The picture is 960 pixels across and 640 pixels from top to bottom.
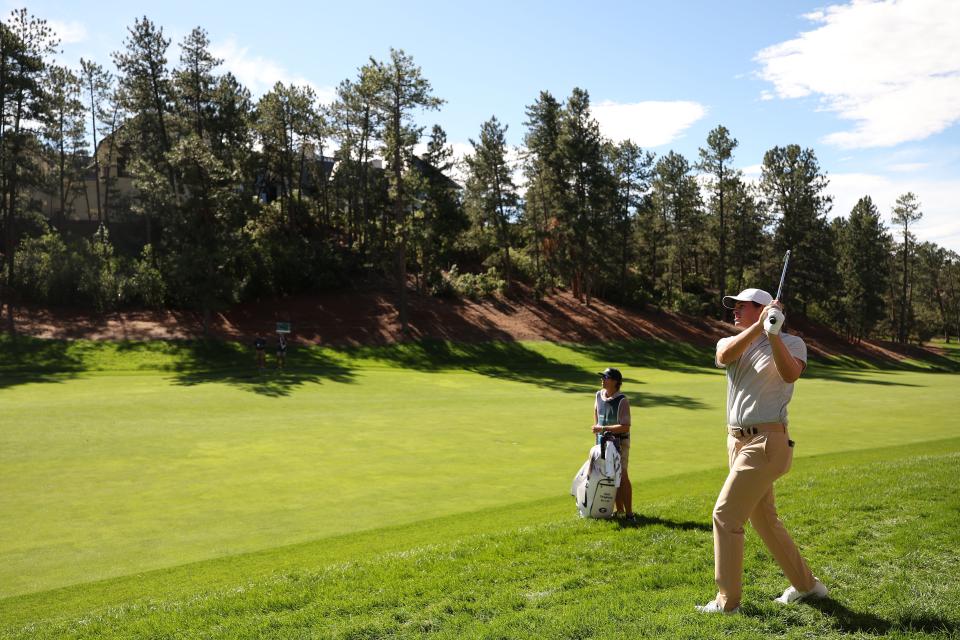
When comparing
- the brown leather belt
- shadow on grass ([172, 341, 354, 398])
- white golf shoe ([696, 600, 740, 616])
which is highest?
the brown leather belt

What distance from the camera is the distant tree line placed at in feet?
140

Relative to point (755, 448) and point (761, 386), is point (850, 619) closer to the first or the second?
point (755, 448)

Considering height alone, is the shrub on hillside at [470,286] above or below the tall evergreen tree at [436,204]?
below

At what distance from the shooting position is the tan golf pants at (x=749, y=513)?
5.73 meters

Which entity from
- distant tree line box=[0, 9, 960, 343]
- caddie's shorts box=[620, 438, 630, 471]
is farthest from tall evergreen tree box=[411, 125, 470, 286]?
caddie's shorts box=[620, 438, 630, 471]

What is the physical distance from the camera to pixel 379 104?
45531mm

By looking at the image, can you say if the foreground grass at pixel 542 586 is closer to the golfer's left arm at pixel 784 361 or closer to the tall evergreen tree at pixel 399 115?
the golfer's left arm at pixel 784 361

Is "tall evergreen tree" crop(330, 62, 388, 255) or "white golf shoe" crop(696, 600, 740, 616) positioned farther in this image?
"tall evergreen tree" crop(330, 62, 388, 255)

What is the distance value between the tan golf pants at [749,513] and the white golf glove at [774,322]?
977 mm

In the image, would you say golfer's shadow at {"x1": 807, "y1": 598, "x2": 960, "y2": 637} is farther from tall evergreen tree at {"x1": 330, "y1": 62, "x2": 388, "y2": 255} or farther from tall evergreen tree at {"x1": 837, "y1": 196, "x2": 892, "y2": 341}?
tall evergreen tree at {"x1": 837, "y1": 196, "x2": 892, "y2": 341}

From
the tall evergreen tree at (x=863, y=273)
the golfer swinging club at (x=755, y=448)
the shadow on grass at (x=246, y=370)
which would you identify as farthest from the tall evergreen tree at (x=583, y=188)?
the golfer swinging club at (x=755, y=448)

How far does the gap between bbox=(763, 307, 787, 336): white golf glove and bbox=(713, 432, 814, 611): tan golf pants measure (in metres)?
0.98

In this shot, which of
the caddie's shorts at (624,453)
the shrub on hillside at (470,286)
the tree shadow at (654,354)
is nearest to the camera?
the caddie's shorts at (624,453)

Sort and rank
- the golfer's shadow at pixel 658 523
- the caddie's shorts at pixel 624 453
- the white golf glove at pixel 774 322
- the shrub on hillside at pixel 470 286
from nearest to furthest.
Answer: the white golf glove at pixel 774 322
the golfer's shadow at pixel 658 523
the caddie's shorts at pixel 624 453
the shrub on hillside at pixel 470 286
